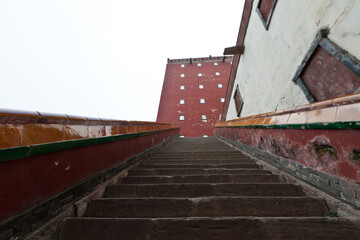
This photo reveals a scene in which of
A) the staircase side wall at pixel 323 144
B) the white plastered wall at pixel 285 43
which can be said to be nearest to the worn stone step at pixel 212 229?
the staircase side wall at pixel 323 144

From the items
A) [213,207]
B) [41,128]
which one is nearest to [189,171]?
[213,207]

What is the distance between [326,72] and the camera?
9.55ft

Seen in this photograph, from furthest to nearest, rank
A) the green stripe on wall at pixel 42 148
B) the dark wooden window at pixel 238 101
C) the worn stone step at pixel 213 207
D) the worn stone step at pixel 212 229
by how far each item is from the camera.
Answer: the dark wooden window at pixel 238 101, the worn stone step at pixel 213 207, the worn stone step at pixel 212 229, the green stripe on wall at pixel 42 148

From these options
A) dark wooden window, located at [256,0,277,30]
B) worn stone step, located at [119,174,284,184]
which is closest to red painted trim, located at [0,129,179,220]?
worn stone step, located at [119,174,284,184]

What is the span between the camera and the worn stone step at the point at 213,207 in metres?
1.30

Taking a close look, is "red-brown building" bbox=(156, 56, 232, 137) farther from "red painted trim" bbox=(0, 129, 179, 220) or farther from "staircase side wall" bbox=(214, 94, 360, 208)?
"red painted trim" bbox=(0, 129, 179, 220)

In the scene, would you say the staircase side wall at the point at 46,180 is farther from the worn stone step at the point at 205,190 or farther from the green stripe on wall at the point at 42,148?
the worn stone step at the point at 205,190

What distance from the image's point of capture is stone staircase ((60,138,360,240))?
1.04m

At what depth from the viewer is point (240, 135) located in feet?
13.5

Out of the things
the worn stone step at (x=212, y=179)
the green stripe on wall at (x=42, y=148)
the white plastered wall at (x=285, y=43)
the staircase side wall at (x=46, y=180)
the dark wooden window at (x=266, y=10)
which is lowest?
the worn stone step at (x=212, y=179)

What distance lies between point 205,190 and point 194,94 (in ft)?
44.2

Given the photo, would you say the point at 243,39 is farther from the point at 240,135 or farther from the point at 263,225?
the point at 263,225

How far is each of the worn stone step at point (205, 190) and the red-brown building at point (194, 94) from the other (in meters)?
11.7

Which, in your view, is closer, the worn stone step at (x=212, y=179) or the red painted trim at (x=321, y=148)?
the red painted trim at (x=321, y=148)
